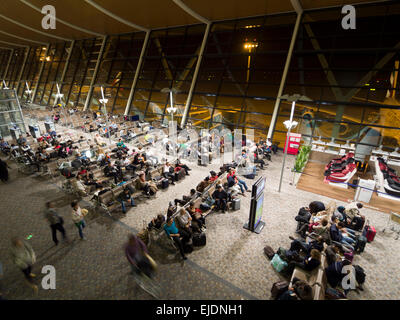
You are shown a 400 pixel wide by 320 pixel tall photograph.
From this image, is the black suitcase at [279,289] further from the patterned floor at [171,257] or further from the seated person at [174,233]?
the seated person at [174,233]

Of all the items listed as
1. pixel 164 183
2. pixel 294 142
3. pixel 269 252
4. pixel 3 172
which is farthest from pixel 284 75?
pixel 3 172

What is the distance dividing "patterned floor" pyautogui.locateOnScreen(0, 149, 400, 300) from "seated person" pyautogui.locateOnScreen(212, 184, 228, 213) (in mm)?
363

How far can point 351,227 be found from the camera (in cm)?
694

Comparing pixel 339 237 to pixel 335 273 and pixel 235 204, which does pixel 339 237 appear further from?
pixel 235 204

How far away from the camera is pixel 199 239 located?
6.19m

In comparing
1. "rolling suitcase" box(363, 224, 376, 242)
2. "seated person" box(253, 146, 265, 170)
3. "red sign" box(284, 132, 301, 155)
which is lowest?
"rolling suitcase" box(363, 224, 376, 242)

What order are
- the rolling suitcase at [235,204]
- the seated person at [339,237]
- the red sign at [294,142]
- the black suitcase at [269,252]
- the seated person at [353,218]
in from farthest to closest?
1. the red sign at [294,142]
2. the rolling suitcase at [235,204]
3. the seated person at [353,218]
4. the seated person at [339,237]
5. the black suitcase at [269,252]

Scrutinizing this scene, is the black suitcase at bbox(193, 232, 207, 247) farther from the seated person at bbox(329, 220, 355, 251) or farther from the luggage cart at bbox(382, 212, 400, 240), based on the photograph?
the luggage cart at bbox(382, 212, 400, 240)

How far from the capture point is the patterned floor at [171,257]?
4.95m

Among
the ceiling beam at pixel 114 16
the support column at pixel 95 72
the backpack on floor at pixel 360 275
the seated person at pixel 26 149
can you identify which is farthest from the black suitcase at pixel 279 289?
the support column at pixel 95 72

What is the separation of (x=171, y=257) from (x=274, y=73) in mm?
14498

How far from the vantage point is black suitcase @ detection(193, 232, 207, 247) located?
6188 millimetres

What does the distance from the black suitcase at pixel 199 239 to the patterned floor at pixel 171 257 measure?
18 cm

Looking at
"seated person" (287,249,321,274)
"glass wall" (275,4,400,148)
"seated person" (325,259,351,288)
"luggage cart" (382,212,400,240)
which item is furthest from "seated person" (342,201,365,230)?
"glass wall" (275,4,400,148)
